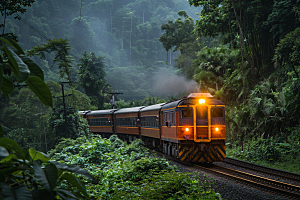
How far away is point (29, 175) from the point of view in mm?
1521

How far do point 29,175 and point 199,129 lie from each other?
35.2 feet

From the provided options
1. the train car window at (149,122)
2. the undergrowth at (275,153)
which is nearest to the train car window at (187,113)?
the undergrowth at (275,153)

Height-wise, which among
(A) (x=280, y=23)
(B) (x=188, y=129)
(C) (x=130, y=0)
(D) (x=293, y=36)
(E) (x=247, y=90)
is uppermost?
(C) (x=130, y=0)

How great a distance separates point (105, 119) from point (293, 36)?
17514mm

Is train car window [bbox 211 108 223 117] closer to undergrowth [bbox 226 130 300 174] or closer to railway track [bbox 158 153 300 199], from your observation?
railway track [bbox 158 153 300 199]

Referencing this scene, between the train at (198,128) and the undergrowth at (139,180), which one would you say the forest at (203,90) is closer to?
the undergrowth at (139,180)

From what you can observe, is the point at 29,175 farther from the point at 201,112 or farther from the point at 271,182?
the point at 201,112

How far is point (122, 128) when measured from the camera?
908 inches

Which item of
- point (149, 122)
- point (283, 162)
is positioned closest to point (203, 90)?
point (149, 122)

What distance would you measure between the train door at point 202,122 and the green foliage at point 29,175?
1052cm

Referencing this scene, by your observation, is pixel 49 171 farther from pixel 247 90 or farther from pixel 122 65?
pixel 122 65

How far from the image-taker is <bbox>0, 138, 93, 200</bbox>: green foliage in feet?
4.26

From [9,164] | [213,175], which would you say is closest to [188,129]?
[213,175]

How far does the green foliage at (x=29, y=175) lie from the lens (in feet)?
4.26
